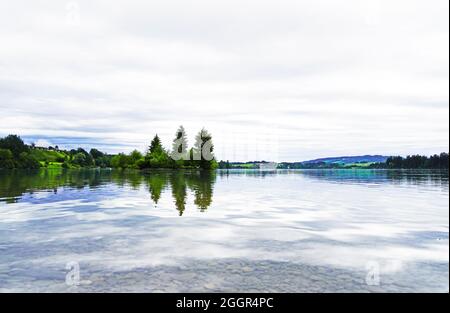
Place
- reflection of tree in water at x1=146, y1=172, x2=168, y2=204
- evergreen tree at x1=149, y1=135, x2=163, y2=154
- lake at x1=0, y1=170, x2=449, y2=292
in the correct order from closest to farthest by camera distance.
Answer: lake at x1=0, y1=170, x2=449, y2=292 → reflection of tree in water at x1=146, y1=172, x2=168, y2=204 → evergreen tree at x1=149, y1=135, x2=163, y2=154

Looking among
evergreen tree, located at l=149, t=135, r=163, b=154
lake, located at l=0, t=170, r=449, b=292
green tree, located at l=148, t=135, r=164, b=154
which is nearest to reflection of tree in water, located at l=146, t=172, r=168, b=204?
lake, located at l=0, t=170, r=449, b=292

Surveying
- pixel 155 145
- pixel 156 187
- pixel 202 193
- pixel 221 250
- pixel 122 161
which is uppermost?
pixel 155 145

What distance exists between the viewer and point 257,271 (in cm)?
1164

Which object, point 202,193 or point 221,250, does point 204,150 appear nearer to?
point 202,193

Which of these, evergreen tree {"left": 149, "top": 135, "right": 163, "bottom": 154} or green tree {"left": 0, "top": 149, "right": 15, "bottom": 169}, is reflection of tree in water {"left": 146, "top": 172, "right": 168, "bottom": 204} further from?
green tree {"left": 0, "top": 149, "right": 15, "bottom": 169}

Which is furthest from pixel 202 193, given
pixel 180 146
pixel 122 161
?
pixel 122 161

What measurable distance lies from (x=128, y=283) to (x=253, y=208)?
17.1 meters

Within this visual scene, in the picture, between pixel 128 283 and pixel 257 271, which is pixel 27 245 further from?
pixel 257 271

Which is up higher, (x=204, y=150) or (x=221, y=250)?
(x=204, y=150)

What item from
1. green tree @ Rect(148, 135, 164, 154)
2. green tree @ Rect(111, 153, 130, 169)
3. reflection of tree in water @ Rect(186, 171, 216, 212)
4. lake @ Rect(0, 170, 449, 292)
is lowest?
lake @ Rect(0, 170, 449, 292)

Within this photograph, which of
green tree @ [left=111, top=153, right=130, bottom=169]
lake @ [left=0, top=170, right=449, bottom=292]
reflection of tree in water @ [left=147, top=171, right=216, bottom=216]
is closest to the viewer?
lake @ [left=0, top=170, right=449, bottom=292]

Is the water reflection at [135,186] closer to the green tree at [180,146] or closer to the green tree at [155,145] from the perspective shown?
the green tree at [180,146]
